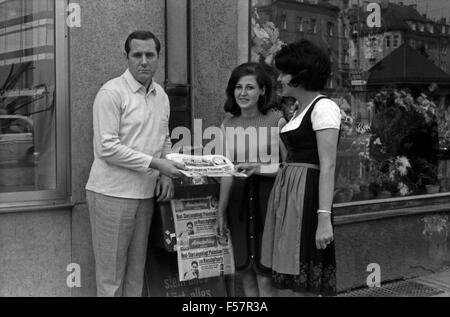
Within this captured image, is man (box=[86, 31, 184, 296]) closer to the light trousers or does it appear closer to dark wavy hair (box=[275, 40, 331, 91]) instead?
the light trousers

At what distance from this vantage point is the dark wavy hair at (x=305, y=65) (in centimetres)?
324

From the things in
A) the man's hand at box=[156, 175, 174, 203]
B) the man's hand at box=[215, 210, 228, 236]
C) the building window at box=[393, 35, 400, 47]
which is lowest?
the man's hand at box=[215, 210, 228, 236]

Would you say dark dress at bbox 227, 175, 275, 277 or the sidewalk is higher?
dark dress at bbox 227, 175, 275, 277

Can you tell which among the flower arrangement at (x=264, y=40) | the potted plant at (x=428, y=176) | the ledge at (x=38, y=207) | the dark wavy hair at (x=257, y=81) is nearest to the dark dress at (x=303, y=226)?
the dark wavy hair at (x=257, y=81)

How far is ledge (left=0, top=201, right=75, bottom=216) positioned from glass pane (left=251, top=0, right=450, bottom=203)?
7.63 feet

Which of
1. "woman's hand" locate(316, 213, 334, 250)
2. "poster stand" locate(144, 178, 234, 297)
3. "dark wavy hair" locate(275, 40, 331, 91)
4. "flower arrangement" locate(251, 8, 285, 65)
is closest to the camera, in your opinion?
"woman's hand" locate(316, 213, 334, 250)

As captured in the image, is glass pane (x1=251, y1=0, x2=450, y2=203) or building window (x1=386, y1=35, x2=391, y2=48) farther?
building window (x1=386, y1=35, x2=391, y2=48)

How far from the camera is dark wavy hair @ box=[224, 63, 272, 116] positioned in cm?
355

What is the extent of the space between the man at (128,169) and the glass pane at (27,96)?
2.25 feet

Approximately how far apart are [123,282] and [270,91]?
1.46 m

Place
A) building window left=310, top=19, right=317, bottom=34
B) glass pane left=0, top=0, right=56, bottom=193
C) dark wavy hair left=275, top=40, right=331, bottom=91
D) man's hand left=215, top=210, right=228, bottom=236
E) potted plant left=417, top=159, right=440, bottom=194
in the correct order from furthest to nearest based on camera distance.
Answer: potted plant left=417, top=159, right=440, bottom=194
building window left=310, top=19, right=317, bottom=34
glass pane left=0, top=0, right=56, bottom=193
man's hand left=215, top=210, right=228, bottom=236
dark wavy hair left=275, top=40, right=331, bottom=91

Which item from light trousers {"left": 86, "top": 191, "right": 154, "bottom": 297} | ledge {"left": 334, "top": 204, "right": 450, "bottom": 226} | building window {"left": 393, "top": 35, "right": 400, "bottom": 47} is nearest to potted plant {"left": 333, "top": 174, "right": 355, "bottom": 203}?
ledge {"left": 334, "top": 204, "right": 450, "bottom": 226}

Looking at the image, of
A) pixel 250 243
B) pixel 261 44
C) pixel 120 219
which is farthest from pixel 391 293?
pixel 120 219

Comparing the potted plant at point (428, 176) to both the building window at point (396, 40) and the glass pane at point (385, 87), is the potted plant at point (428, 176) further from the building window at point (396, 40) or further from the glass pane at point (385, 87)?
the building window at point (396, 40)
